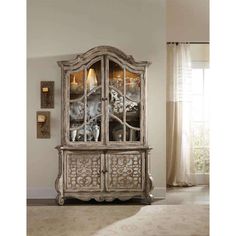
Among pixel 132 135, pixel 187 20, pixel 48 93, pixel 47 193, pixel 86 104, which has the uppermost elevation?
pixel 187 20

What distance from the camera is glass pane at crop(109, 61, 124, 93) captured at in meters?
5.70

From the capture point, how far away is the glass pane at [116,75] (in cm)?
570

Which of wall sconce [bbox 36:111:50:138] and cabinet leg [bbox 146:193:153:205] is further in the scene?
wall sconce [bbox 36:111:50:138]

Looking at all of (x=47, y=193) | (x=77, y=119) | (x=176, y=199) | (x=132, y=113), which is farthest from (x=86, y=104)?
(x=176, y=199)

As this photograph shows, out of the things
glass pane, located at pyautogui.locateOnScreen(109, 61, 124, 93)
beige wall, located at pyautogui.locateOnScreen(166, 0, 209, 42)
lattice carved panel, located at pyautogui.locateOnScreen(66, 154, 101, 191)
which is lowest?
lattice carved panel, located at pyautogui.locateOnScreen(66, 154, 101, 191)

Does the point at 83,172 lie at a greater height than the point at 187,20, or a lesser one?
lesser

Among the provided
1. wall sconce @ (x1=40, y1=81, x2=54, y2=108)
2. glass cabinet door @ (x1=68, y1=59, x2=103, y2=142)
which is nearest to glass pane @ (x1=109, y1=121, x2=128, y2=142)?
glass cabinet door @ (x1=68, y1=59, x2=103, y2=142)

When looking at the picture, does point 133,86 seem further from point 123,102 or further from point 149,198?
point 149,198

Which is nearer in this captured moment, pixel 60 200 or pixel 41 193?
pixel 60 200

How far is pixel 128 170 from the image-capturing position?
18.7ft

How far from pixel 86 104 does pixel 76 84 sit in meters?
0.29

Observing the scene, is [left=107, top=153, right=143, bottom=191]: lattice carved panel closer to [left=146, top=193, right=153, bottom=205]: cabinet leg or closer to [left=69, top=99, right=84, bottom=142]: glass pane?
[left=146, top=193, right=153, bottom=205]: cabinet leg

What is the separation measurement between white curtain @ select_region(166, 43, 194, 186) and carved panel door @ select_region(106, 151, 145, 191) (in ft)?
7.99

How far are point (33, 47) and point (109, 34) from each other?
1.06m
